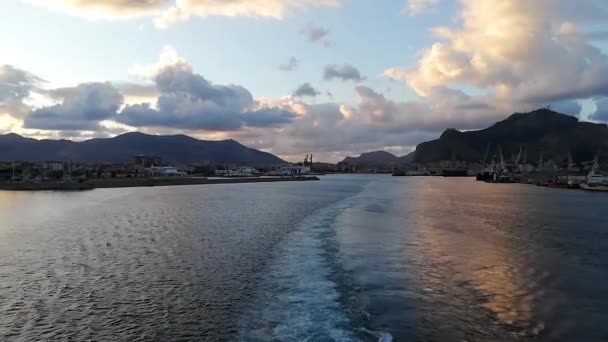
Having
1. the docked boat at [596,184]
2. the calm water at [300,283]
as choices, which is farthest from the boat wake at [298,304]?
the docked boat at [596,184]

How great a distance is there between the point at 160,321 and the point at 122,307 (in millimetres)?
1614

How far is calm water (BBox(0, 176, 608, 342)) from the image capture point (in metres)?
10.4

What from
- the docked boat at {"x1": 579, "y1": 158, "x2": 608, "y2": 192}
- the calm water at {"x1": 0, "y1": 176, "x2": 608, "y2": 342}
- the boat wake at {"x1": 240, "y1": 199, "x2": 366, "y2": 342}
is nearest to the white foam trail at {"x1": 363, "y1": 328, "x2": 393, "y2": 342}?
the calm water at {"x1": 0, "y1": 176, "x2": 608, "y2": 342}

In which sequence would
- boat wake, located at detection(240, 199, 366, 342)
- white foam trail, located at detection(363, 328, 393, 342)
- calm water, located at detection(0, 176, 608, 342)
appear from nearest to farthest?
white foam trail, located at detection(363, 328, 393, 342) < boat wake, located at detection(240, 199, 366, 342) < calm water, located at detection(0, 176, 608, 342)

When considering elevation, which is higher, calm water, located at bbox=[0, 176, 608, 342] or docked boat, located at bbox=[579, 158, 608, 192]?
docked boat, located at bbox=[579, 158, 608, 192]

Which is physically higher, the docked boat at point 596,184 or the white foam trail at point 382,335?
the docked boat at point 596,184

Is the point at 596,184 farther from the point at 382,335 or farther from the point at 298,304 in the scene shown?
the point at 382,335

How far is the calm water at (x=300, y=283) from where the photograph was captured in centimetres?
1043

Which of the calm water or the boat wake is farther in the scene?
the calm water

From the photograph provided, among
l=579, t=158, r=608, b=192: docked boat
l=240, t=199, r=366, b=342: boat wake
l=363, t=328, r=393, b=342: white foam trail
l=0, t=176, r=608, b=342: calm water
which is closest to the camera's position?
l=363, t=328, r=393, b=342: white foam trail

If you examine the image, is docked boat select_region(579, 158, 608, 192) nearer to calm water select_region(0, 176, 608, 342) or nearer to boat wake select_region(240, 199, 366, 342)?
calm water select_region(0, 176, 608, 342)

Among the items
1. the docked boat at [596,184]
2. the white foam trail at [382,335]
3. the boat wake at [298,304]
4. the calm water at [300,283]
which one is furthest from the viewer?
the docked boat at [596,184]

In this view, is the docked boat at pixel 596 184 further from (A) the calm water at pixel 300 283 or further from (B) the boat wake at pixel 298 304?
(B) the boat wake at pixel 298 304

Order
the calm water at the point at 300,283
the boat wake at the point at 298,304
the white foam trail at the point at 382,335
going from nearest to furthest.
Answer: the white foam trail at the point at 382,335
the boat wake at the point at 298,304
the calm water at the point at 300,283
